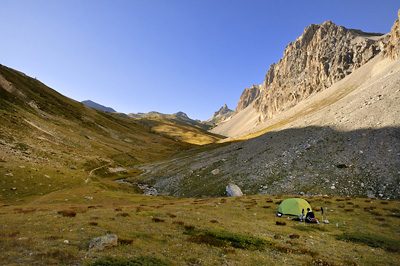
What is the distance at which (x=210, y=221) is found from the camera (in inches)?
902

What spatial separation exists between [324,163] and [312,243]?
107 feet

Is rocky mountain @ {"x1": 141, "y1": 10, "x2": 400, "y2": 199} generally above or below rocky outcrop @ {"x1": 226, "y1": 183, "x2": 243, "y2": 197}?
above

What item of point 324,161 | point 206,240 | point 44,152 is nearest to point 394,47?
point 324,161

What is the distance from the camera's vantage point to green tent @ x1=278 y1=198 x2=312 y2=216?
27.8 metres

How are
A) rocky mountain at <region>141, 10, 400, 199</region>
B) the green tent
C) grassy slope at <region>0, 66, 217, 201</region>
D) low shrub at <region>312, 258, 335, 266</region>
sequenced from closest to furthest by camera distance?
1. low shrub at <region>312, 258, 335, 266</region>
2. the green tent
3. rocky mountain at <region>141, 10, 400, 199</region>
4. grassy slope at <region>0, 66, 217, 201</region>

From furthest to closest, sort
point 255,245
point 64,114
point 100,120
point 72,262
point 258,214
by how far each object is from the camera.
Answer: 1. point 100,120
2. point 64,114
3. point 258,214
4. point 255,245
5. point 72,262

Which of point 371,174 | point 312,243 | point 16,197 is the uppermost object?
point 371,174

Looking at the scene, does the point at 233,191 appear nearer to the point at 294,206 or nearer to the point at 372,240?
the point at 294,206

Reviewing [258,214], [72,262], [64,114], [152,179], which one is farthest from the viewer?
[64,114]

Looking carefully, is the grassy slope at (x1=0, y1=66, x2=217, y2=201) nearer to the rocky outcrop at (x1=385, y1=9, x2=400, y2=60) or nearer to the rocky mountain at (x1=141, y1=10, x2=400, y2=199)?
the rocky mountain at (x1=141, y1=10, x2=400, y2=199)

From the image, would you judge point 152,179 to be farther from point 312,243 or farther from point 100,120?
point 100,120

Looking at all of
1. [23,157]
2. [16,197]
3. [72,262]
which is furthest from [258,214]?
[23,157]

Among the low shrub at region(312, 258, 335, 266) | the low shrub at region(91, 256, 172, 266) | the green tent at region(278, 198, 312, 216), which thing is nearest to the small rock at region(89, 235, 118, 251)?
the low shrub at region(91, 256, 172, 266)

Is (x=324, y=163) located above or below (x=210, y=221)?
above
